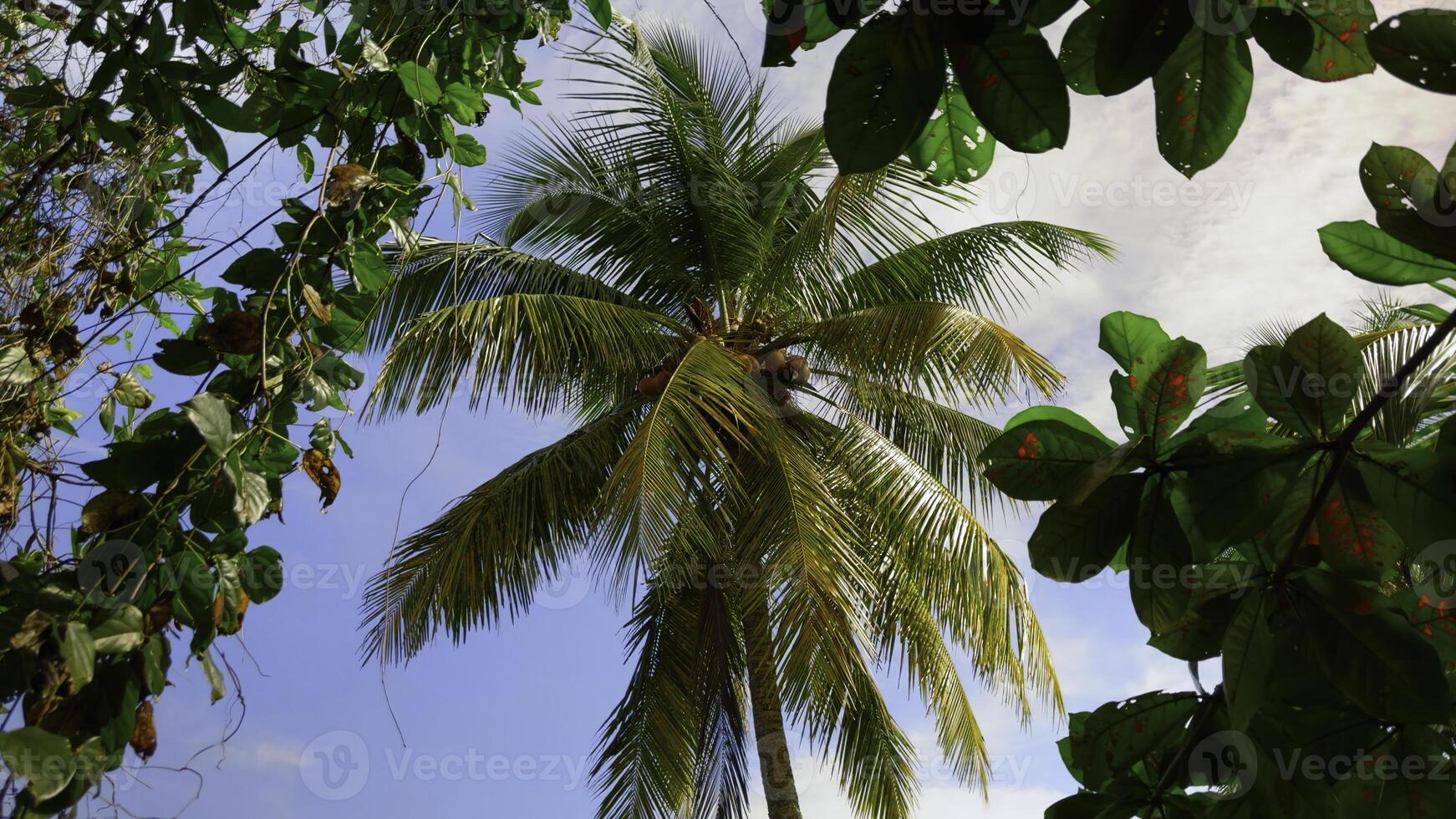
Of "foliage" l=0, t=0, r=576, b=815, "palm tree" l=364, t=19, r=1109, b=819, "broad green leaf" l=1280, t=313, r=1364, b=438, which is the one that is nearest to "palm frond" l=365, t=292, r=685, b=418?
"palm tree" l=364, t=19, r=1109, b=819

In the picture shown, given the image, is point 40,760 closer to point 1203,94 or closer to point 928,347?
point 1203,94

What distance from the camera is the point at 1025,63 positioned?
0.57 m

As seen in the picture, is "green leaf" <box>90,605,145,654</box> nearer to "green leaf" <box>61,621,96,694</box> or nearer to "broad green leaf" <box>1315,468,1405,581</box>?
"green leaf" <box>61,621,96,694</box>

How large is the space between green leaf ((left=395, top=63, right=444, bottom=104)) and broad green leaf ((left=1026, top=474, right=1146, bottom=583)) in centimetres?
85

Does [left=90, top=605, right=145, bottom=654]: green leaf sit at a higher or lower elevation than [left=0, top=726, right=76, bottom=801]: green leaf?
higher

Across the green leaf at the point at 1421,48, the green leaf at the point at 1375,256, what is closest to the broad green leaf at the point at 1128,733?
the green leaf at the point at 1375,256

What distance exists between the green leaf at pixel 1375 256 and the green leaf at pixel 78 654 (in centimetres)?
99

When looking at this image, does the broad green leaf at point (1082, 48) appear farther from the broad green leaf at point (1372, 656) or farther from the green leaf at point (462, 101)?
the green leaf at point (462, 101)

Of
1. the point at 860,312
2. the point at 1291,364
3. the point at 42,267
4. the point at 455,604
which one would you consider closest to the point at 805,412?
the point at 860,312

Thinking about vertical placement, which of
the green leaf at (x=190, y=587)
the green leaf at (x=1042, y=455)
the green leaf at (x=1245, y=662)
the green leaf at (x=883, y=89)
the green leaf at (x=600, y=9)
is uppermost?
the green leaf at (x=600, y=9)

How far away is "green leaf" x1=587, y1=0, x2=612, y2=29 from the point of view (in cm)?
138

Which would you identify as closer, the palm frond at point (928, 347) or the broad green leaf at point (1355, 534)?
the broad green leaf at point (1355, 534)

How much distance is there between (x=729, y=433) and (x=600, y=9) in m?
4.85

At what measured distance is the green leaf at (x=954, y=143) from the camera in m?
0.72
